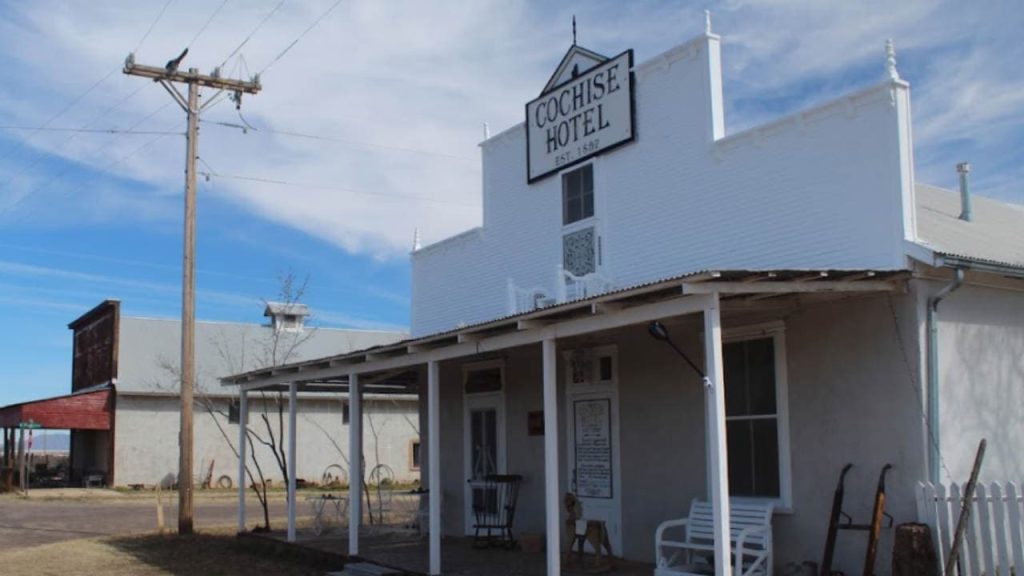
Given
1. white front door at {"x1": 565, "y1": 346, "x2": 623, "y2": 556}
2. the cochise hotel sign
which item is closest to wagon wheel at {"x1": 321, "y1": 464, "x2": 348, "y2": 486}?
the cochise hotel sign

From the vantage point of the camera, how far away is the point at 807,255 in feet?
34.3

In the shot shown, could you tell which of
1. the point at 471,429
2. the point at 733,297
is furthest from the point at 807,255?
the point at 471,429

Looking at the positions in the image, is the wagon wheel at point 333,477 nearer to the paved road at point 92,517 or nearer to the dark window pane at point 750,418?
the paved road at point 92,517

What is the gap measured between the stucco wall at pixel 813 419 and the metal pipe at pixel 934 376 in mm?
100

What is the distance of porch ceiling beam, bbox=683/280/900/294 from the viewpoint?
7.87 m

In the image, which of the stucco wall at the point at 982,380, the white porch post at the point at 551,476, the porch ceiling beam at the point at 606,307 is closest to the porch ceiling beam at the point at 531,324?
the white porch post at the point at 551,476

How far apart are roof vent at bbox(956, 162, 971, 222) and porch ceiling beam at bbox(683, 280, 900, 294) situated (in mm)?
3796

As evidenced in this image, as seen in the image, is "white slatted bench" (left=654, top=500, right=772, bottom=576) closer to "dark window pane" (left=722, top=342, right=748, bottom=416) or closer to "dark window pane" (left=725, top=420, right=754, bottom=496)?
"dark window pane" (left=725, top=420, right=754, bottom=496)

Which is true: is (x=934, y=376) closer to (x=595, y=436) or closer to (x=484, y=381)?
(x=595, y=436)

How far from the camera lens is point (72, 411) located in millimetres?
32375

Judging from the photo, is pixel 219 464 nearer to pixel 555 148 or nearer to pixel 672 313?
pixel 555 148

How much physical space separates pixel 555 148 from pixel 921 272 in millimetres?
6455

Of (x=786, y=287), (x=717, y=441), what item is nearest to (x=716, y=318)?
(x=786, y=287)

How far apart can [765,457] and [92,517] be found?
59.4 ft
